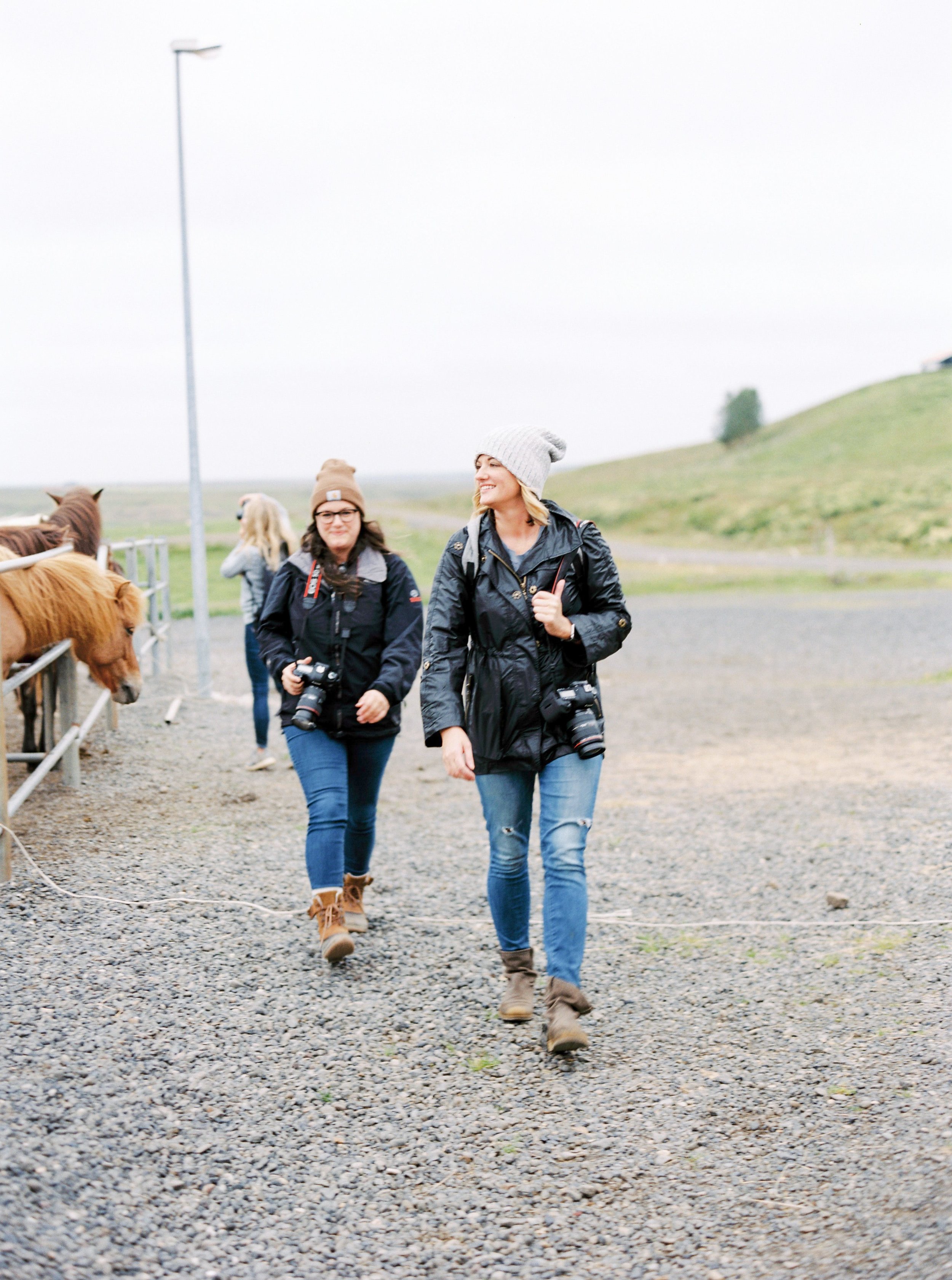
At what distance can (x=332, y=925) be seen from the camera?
414 cm

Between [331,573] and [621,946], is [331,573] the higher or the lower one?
the higher one

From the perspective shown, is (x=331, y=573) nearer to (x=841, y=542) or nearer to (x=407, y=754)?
(x=407, y=754)

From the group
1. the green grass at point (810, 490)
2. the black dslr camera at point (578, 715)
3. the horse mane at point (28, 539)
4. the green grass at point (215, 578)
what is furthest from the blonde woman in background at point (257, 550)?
the green grass at point (810, 490)

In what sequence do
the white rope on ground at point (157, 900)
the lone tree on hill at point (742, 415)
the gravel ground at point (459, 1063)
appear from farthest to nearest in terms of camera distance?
the lone tree on hill at point (742, 415), the white rope on ground at point (157, 900), the gravel ground at point (459, 1063)

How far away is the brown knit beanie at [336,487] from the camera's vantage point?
→ 13.9 ft

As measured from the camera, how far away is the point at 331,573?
4223 millimetres

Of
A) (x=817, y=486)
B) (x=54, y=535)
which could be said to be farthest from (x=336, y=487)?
(x=817, y=486)

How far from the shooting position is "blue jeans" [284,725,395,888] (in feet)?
13.5

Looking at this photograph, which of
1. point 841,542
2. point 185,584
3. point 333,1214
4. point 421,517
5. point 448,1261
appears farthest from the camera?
point 421,517

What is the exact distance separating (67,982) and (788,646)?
14.6 meters

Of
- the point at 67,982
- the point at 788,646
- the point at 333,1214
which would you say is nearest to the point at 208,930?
the point at 67,982

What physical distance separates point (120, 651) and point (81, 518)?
1.40m

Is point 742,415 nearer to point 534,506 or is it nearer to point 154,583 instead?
point 154,583

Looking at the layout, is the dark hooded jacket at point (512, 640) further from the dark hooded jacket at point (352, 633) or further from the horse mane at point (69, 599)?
the horse mane at point (69, 599)
